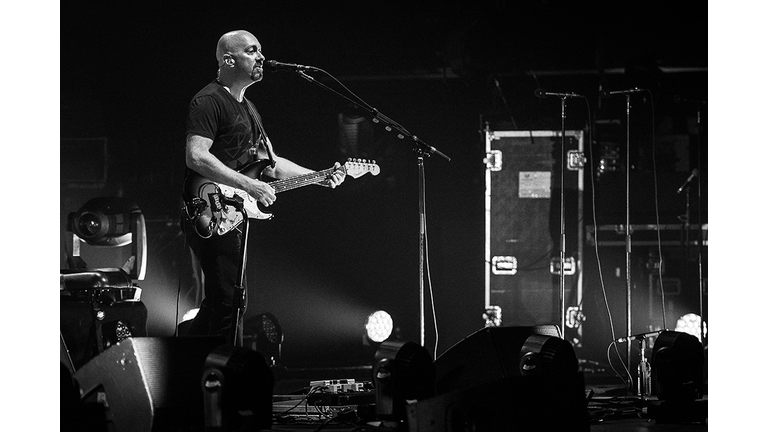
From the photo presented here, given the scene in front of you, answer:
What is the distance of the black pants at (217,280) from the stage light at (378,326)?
4.86ft

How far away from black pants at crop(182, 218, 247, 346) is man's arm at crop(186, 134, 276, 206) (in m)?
0.24

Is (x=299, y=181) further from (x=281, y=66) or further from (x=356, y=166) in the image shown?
(x=281, y=66)

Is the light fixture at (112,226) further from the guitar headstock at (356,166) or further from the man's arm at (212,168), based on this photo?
the guitar headstock at (356,166)

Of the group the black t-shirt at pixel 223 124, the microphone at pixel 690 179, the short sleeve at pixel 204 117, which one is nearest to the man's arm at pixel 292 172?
the black t-shirt at pixel 223 124

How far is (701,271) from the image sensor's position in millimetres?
6023

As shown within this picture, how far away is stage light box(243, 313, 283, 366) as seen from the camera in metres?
5.52

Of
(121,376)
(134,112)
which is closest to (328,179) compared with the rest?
(134,112)

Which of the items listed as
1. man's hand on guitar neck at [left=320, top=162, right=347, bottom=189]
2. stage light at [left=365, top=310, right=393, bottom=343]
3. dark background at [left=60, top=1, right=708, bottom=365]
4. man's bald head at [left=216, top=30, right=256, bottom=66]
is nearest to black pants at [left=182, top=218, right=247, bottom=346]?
man's hand on guitar neck at [left=320, top=162, right=347, bottom=189]

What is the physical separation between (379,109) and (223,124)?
1453 millimetres

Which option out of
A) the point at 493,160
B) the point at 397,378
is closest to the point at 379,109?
the point at 493,160

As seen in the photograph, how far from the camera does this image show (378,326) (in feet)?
19.6

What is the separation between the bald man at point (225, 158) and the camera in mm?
4672
